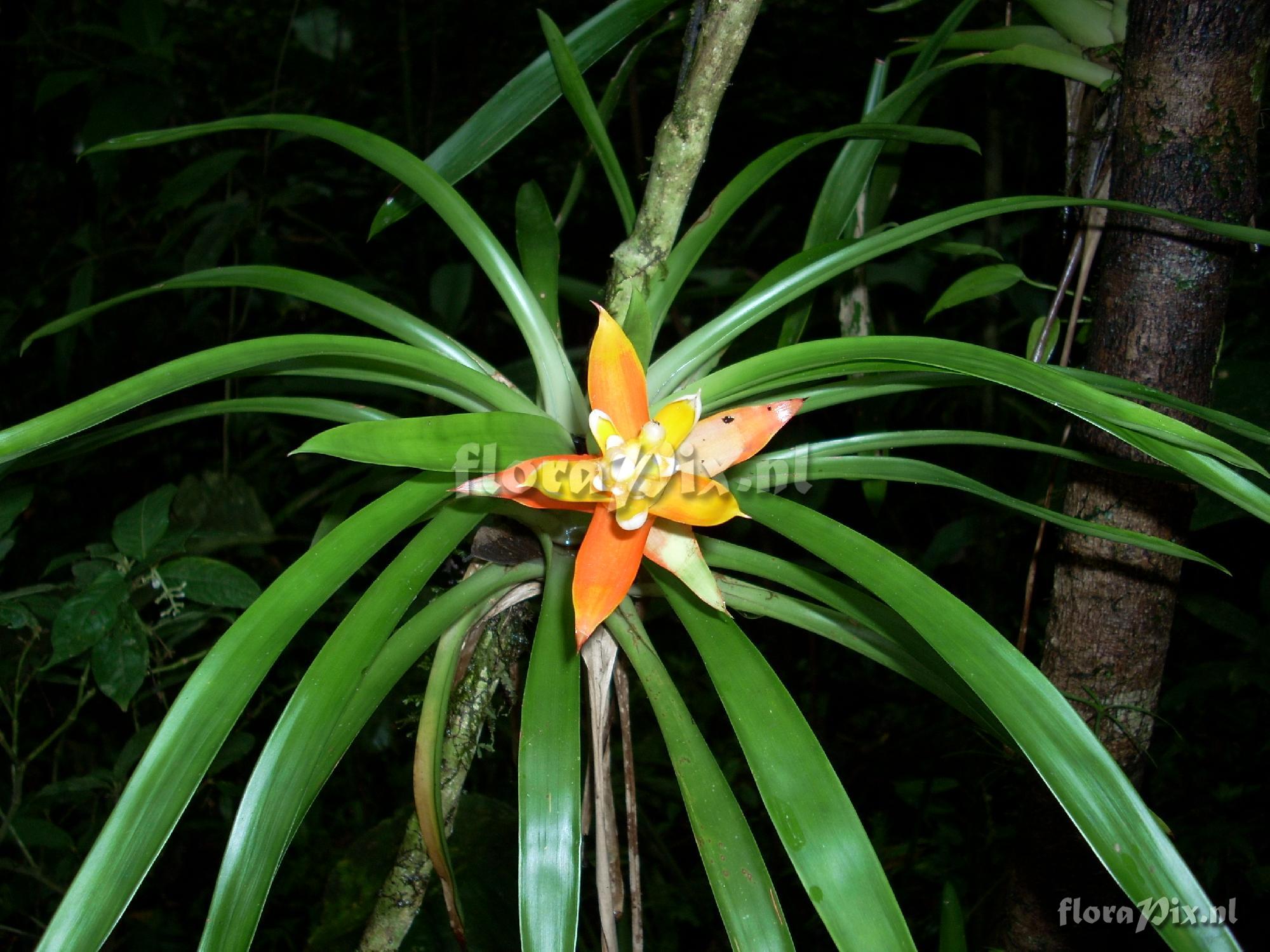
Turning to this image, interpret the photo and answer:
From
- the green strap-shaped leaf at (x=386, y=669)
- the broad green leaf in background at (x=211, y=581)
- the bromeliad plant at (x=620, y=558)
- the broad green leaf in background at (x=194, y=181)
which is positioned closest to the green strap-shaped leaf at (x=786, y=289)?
the bromeliad plant at (x=620, y=558)

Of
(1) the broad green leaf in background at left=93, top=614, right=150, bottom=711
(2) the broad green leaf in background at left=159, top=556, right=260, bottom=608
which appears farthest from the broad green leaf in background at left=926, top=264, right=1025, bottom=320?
(1) the broad green leaf in background at left=93, top=614, right=150, bottom=711

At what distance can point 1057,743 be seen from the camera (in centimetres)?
Result: 51

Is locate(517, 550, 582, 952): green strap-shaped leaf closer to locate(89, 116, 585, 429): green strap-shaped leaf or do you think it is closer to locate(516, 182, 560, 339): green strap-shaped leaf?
locate(89, 116, 585, 429): green strap-shaped leaf

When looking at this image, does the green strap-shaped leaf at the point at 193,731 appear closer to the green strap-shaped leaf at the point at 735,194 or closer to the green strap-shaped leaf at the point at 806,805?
the green strap-shaped leaf at the point at 806,805

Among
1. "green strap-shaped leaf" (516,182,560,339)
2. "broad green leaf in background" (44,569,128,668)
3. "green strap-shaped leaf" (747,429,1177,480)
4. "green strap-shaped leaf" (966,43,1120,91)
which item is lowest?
"broad green leaf in background" (44,569,128,668)

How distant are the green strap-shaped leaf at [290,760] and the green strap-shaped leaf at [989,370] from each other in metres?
0.34

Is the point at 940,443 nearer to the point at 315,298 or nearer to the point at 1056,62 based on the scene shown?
the point at 1056,62

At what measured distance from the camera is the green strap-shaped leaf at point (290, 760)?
491 millimetres

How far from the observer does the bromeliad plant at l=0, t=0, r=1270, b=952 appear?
0.50 meters

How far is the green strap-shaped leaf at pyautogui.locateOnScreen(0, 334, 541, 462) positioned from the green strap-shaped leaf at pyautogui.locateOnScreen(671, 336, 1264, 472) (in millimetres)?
256

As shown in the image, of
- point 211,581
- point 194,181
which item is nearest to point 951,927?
point 211,581

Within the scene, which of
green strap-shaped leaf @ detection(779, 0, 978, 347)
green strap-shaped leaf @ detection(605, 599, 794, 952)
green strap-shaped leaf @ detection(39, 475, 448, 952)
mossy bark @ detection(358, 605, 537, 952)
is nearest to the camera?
green strap-shaped leaf @ detection(39, 475, 448, 952)

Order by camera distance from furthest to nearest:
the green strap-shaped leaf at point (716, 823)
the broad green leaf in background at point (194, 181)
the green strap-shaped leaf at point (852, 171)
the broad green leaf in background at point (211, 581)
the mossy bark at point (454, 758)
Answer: the broad green leaf in background at point (194, 181), the broad green leaf in background at point (211, 581), the green strap-shaped leaf at point (852, 171), the mossy bark at point (454, 758), the green strap-shaped leaf at point (716, 823)

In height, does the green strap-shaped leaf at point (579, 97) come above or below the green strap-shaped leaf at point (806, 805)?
above
